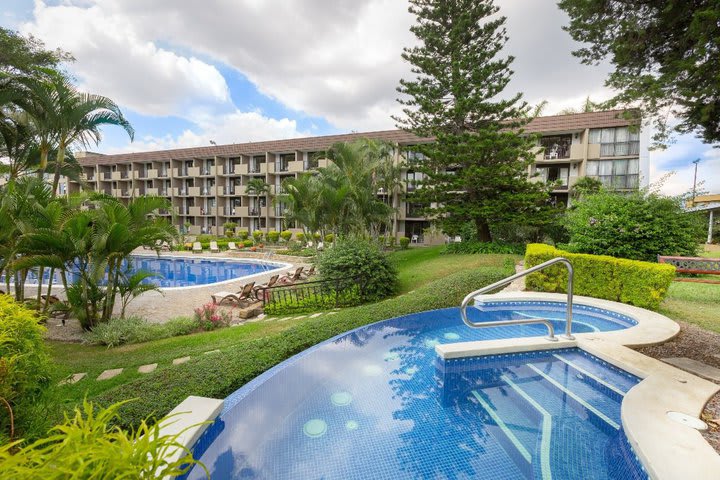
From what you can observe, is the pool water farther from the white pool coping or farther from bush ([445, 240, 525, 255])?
bush ([445, 240, 525, 255])

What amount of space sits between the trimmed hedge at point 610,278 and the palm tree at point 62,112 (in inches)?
452

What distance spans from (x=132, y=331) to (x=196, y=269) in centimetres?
1310

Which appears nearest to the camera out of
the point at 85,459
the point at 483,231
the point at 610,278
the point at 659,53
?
the point at 85,459

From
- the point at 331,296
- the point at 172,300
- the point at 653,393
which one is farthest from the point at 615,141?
the point at 172,300

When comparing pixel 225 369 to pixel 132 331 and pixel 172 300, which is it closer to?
pixel 132 331

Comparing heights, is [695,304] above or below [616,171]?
below

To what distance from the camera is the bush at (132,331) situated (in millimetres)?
6883

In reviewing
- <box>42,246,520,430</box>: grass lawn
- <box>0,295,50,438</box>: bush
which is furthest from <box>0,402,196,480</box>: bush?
<box>42,246,520,430</box>: grass lawn

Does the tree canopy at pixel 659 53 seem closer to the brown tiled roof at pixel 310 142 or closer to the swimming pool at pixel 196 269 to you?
the swimming pool at pixel 196 269

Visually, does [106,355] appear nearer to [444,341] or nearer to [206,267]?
[444,341]

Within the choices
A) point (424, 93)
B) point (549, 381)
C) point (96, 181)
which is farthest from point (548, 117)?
point (96, 181)

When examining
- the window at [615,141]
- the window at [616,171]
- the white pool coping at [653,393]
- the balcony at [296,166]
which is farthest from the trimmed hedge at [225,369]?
the balcony at [296,166]

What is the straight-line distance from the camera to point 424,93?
56.2 feet

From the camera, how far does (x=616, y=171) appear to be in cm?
2227
